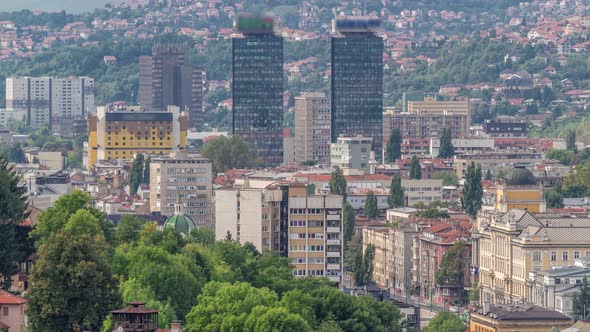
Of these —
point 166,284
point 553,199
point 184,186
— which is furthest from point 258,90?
point 166,284

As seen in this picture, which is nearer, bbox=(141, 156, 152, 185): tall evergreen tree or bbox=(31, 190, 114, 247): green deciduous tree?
bbox=(31, 190, 114, 247): green deciduous tree

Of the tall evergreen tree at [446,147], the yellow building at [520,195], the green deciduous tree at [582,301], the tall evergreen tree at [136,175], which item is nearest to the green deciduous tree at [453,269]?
the yellow building at [520,195]

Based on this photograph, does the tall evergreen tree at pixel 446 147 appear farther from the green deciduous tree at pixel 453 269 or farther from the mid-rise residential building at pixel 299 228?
the mid-rise residential building at pixel 299 228

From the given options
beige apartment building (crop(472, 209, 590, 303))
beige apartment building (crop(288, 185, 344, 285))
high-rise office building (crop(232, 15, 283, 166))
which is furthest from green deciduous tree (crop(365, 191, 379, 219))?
high-rise office building (crop(232, 15, 283, 166))

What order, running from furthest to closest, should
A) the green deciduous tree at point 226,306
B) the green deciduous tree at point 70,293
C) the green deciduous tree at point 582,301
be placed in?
the green deciduous tree at point 582,301, the green deciduous tree at point 226,306, the green deciduous tree at point 70,293

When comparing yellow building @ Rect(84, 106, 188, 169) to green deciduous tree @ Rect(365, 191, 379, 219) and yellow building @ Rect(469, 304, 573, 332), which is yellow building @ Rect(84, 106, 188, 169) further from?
yellow building @ Rect(469, 304, 573, 332)
